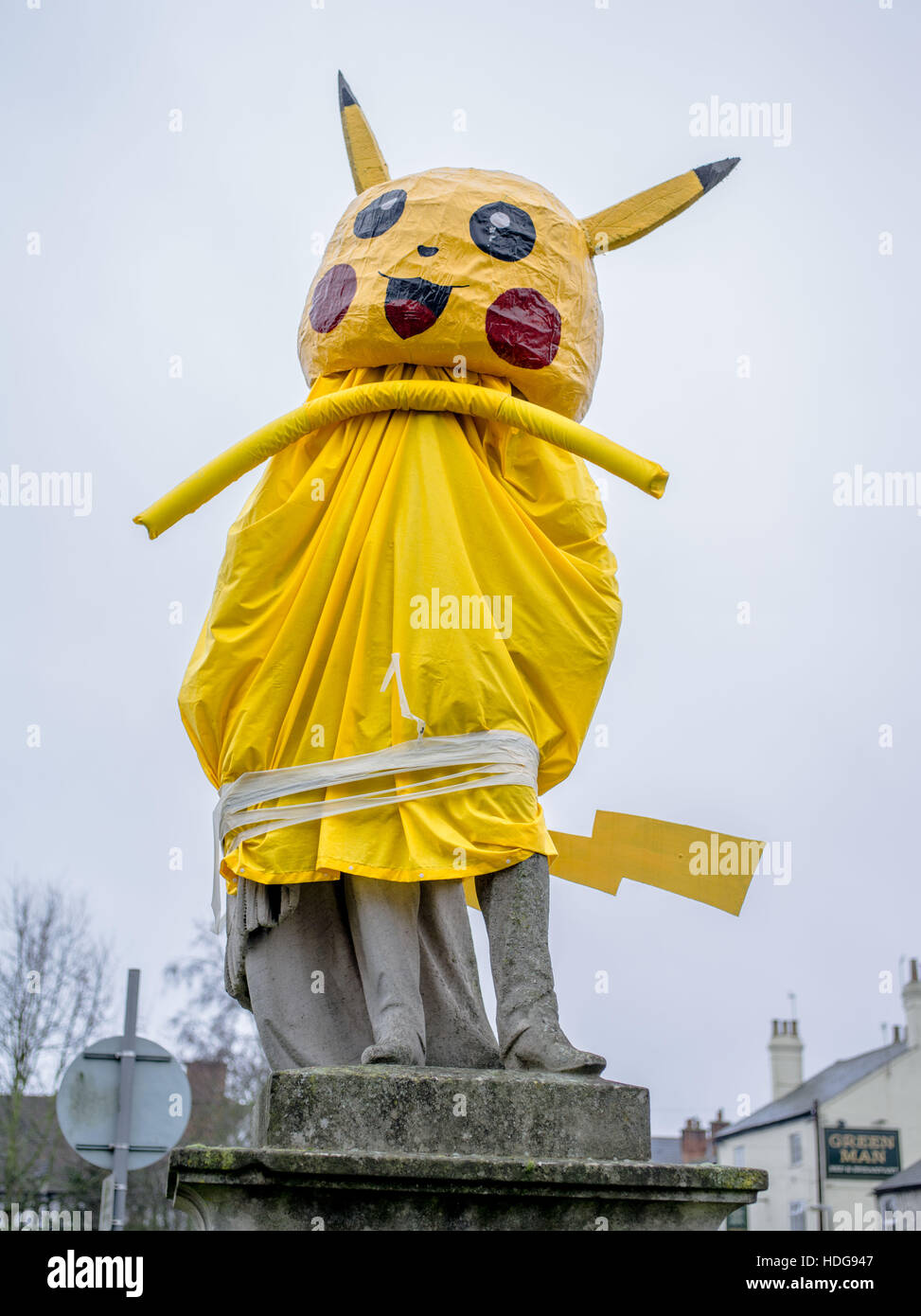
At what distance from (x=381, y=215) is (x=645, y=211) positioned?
973 mm

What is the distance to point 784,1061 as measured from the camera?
36.9 m

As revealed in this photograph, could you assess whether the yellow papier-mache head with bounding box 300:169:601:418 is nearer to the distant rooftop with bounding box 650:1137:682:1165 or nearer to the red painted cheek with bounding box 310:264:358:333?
the red painted cheek with bounding box 310:264:358:333

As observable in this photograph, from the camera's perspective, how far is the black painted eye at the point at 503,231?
4.60 meters

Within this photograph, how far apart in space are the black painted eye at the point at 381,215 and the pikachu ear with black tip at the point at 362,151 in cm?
62

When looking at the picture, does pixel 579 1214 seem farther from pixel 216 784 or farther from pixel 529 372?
pixel 529 372

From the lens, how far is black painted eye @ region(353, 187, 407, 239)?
468 cm

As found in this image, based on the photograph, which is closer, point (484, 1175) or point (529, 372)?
point (484, 1175)

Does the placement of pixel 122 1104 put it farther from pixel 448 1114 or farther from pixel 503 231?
pixel 503 231

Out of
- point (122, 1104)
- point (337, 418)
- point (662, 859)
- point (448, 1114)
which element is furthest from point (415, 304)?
point (122, 1104)

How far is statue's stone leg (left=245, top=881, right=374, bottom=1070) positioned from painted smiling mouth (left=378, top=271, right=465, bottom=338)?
1.80 m

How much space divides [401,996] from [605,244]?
8.90 ft

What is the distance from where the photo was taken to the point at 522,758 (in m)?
4.14
